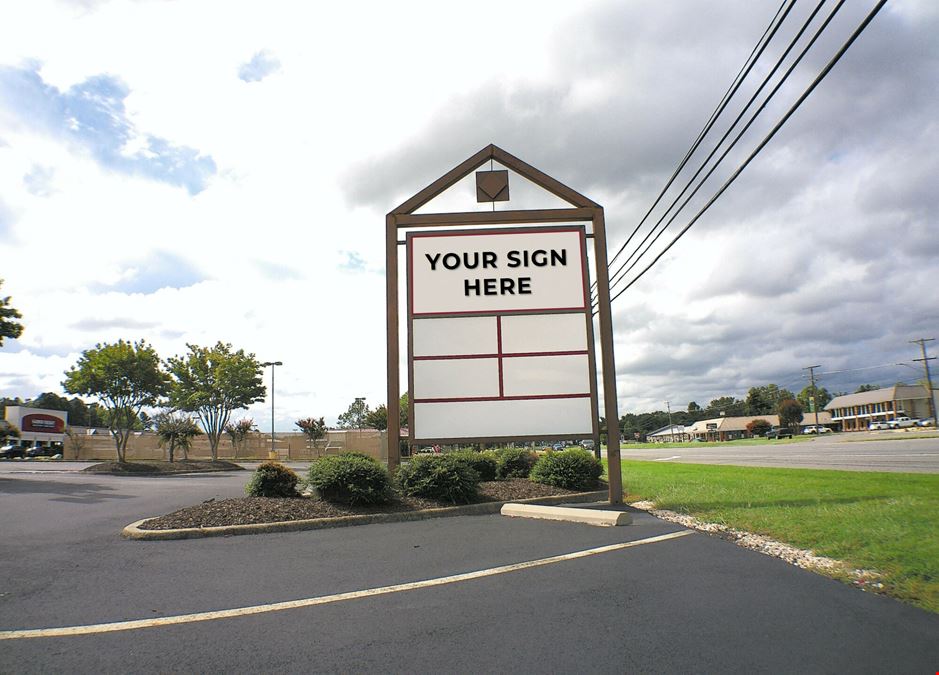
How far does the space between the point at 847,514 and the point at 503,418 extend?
5779mm

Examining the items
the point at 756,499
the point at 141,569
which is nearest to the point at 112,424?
the point at 141,569

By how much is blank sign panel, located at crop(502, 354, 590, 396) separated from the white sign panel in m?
1.04

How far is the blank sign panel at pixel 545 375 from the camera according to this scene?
38.8 feet

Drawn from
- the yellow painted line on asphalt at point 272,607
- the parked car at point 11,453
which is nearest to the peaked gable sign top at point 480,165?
the yellow painted line on asphalt at point 272,607

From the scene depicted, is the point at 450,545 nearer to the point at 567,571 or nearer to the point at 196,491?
the point at 567,571

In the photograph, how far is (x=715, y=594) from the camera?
4980 millimetres

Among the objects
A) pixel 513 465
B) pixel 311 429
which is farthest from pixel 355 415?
pixel 513 465

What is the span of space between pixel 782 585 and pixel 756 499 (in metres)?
5.91

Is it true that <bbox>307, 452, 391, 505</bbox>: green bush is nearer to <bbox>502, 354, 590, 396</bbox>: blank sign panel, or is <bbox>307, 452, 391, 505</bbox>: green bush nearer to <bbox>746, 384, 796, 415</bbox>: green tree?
<bbox>502, 354, 590, 396</bbox>: blank sign panel

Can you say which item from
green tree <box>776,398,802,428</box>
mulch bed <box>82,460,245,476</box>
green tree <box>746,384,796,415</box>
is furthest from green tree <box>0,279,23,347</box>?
green tree <box>746,384,796,415</box>

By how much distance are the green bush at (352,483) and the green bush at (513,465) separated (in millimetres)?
6332

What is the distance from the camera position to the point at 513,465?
631 inches

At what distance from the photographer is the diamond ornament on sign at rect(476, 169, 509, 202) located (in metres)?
12.7

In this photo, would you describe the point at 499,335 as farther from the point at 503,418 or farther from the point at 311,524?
the point at 311,524
